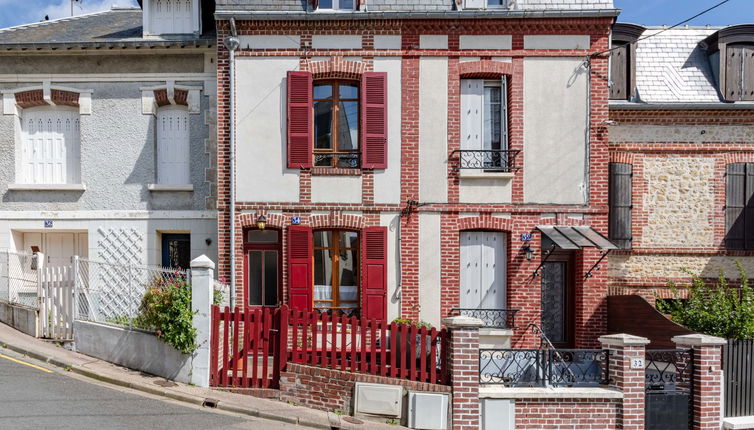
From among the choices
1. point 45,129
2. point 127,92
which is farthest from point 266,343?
point 45,129

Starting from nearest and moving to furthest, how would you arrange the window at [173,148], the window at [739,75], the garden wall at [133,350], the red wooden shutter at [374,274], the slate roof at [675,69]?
the garden wall at [133,350], the red wooden shutter at [374,274], the window at [173,148], the window at [739,75], the slate roof at [675,69]

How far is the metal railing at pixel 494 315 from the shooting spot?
986 cm

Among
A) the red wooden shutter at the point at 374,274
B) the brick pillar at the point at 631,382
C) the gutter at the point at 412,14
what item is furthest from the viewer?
the red wooden shutter at the point at 374,274

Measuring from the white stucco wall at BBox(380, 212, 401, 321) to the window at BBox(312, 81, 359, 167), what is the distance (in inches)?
51.2

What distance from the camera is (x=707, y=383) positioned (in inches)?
277

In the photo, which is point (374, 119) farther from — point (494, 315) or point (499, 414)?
point (499, 414)

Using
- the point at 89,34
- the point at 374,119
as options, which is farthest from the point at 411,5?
the point at 89,34

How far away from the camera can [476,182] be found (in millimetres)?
9930

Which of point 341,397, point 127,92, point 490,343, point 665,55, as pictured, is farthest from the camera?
point 665,55

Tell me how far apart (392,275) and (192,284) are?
397cm

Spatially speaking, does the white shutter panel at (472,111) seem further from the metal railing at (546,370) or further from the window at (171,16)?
the window at (171,16)

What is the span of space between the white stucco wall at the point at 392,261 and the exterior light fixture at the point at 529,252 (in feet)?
8.35

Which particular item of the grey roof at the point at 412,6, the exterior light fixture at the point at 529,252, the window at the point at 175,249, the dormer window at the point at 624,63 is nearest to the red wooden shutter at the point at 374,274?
the exterior light fixture at the point at 529,252

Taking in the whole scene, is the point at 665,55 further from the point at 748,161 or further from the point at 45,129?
the point at 45,129
